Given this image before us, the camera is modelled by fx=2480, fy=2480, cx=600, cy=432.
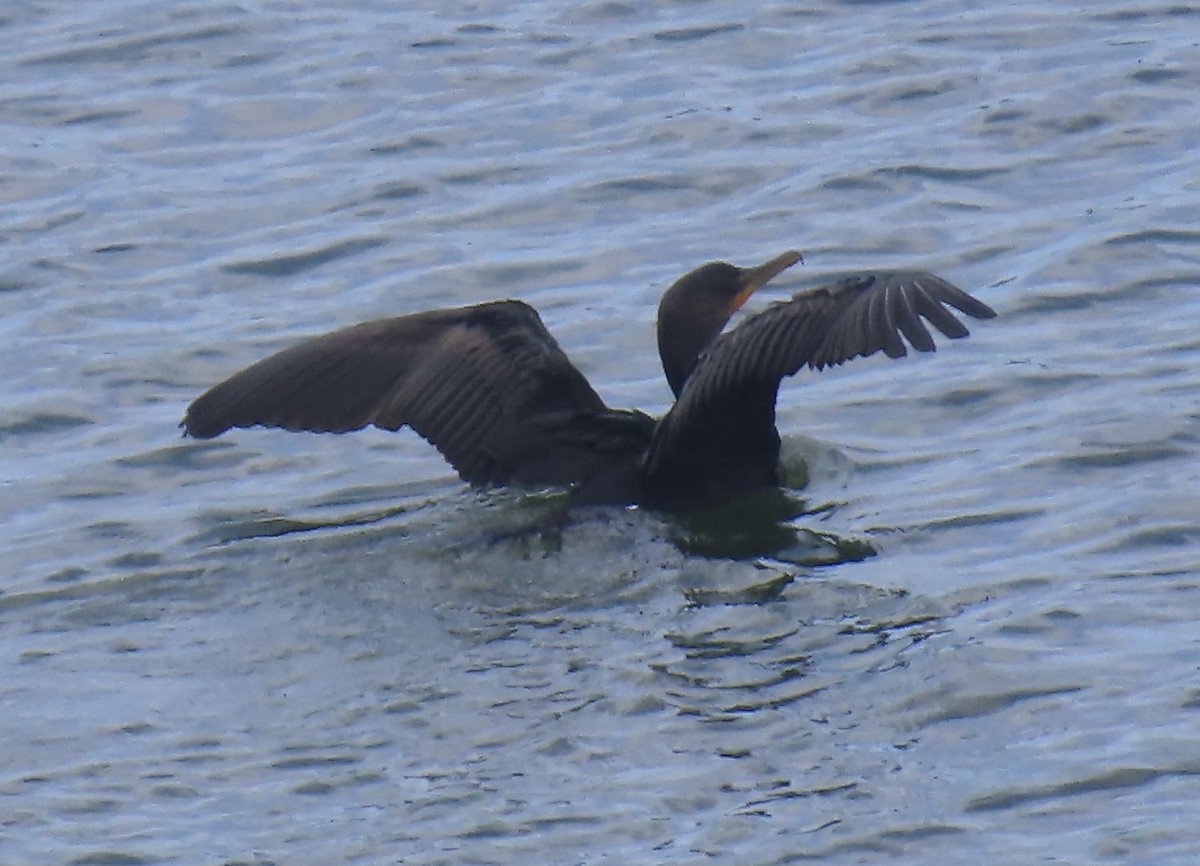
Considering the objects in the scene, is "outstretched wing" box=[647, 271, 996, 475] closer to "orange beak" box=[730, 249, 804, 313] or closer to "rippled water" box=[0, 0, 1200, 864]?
"rippled water" box=[0, 0, 1200, 864]

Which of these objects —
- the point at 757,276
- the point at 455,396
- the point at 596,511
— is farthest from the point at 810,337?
the point at 455,396

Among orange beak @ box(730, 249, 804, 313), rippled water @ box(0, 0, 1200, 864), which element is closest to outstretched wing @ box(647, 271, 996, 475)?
rippled water @ box(0, 0, 1200, 864)

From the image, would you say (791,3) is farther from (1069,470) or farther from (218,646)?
(218,646)

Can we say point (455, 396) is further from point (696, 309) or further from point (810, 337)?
point (810, 337)

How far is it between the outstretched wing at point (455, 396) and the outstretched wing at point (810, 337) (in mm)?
433

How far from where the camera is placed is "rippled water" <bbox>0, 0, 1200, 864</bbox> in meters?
5.89

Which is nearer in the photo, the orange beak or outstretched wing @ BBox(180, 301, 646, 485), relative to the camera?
outstretched wing @ BBox(180, 301, 646, 485)

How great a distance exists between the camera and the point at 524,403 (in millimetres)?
8219

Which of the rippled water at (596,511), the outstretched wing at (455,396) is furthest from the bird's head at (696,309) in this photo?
the rippled water at (596,511)

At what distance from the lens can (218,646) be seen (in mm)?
6906

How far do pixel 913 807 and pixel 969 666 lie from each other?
2.62ft

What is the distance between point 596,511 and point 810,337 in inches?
45.6

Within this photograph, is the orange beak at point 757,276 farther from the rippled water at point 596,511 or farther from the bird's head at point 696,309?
the rippled water at point 596,511

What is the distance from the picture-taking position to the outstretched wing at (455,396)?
813 centimetres
